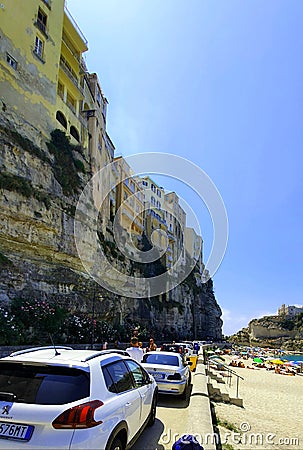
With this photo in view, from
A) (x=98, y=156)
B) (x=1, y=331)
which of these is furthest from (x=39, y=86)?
(x=1, y=331)

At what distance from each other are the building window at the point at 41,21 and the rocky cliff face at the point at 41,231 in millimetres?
11058

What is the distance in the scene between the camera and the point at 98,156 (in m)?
38.5

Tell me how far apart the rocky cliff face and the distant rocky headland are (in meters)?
94.7

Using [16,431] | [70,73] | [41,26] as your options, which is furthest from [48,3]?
[16,431]

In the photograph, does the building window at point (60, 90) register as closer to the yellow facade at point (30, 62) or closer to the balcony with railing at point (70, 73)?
the balcony with railing at point (70, 73)

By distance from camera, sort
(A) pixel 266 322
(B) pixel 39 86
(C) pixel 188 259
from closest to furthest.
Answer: (B) pixel 39 86 → (C) pixel 188 259 → (A) pixel 266 322

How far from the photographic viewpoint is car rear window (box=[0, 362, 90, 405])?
11.6 ft

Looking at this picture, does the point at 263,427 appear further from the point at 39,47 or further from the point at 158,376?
the point at 39,47

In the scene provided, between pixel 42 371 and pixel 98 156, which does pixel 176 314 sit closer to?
pixel 98 156

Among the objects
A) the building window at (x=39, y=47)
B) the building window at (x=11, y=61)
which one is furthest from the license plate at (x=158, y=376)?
the building window at (x=39, y=47)

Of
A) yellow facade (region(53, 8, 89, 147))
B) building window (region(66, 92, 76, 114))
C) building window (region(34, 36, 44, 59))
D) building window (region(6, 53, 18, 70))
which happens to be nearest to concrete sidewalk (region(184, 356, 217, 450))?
building window (region(6, 53, 18, 70))

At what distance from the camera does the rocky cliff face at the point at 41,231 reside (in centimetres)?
2072

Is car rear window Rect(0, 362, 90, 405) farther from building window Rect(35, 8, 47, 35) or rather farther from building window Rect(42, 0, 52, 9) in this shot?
building window Rect(42, 0, 52, 9)

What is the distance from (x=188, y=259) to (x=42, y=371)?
7754 cm
